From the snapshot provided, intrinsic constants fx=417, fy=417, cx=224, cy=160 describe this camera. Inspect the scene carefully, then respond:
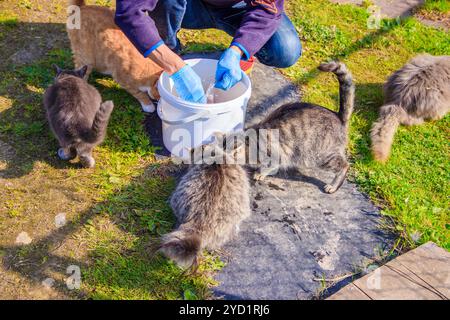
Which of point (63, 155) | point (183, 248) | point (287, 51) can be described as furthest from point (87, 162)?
point (287, 51)

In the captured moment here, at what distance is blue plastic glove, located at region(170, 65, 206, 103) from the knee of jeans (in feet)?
3.63

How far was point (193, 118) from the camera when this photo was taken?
10.6ft

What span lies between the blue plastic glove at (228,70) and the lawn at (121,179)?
857 mm

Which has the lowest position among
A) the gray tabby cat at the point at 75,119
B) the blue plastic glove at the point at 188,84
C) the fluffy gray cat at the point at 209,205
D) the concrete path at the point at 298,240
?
the concrete path at the point at 298,240

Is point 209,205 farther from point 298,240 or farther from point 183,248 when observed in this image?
point 298,240

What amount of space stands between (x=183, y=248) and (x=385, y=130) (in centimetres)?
239

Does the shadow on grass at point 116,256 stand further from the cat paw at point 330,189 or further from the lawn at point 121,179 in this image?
the cat paw at point 330,189

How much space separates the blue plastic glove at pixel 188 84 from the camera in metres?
3.35

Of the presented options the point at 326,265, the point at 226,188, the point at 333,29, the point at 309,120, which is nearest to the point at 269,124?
the point at 309,120

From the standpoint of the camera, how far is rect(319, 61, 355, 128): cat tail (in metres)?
3.19

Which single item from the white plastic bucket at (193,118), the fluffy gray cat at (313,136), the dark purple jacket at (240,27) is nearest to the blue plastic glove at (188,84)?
the white plastic bucket at (193,118)

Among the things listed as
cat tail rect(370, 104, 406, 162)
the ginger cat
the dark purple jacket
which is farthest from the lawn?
the dark purple jacket
